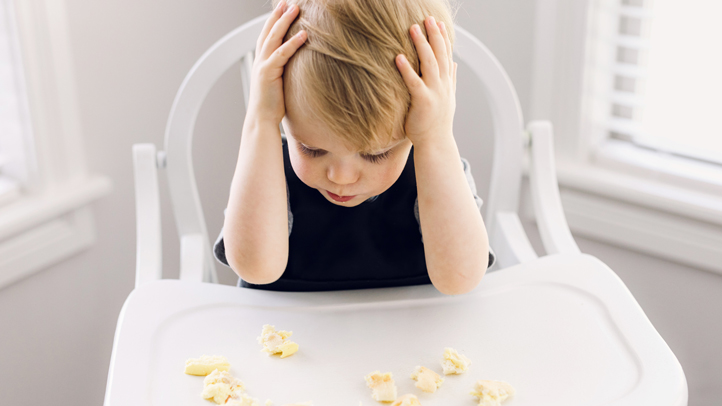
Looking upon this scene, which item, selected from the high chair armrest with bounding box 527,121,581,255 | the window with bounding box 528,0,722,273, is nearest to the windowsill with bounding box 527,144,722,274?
the window with bounding box 528,0,722,273

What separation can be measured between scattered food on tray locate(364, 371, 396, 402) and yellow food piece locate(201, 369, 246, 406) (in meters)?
0.10

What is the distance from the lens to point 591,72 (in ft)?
3.95

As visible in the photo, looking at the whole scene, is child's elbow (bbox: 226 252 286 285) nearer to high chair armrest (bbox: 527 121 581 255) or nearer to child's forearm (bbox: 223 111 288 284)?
child's forearm (bbox: 223 111 288 284)

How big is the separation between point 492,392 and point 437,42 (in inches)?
11.6

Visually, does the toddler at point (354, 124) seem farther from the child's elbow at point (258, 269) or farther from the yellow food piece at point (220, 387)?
the yellow food piece at point (220, 387)

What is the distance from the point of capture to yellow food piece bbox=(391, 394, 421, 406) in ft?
1.69

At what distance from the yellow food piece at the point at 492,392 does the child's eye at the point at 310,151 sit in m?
0.24

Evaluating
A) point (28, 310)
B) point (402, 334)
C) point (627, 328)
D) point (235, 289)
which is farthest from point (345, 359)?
point (28, 310)

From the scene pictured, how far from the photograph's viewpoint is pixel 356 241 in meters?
0.80

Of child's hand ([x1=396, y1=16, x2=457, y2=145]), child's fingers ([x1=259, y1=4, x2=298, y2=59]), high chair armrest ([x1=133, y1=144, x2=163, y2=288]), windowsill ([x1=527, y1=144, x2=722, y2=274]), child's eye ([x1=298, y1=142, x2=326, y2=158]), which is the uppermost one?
child's fingers ([x1=259, y1=4, x2=298, y2=59])

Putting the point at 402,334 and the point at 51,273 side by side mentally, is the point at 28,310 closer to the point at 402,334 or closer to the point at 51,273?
the point at 51,273

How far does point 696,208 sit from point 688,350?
0.88ft

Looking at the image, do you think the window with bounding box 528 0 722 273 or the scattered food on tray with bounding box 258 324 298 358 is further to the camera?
the window with bounding box 528 0 722 273

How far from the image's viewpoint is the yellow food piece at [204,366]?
56cm
